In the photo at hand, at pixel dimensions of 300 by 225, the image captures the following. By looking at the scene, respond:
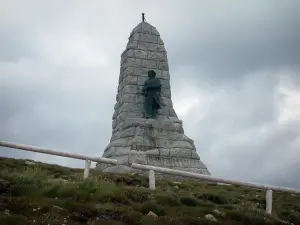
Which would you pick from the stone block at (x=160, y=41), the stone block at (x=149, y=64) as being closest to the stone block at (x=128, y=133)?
the stone block at (x=149, y=64)

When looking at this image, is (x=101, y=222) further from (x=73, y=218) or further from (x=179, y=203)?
(x=179, y=203)

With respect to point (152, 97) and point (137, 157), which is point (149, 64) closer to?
point (152, 97)

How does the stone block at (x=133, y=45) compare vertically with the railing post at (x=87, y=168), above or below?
above

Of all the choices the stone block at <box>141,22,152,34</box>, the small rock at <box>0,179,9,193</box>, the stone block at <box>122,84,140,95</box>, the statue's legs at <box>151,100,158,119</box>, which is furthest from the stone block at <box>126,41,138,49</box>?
the small rock at <box>0,179,9,193</box>

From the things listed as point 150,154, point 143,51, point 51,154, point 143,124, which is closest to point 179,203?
point 51,154

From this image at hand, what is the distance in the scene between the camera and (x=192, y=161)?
19.2m

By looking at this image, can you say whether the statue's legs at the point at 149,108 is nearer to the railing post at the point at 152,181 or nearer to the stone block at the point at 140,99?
the stone block at the point at 140,99

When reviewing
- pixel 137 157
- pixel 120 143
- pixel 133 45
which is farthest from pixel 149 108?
pixel 133 45

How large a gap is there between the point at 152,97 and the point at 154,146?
8.84 feet

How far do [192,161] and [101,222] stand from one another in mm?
12473

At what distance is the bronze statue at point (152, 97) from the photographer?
2088cm

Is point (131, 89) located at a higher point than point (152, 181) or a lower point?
higher

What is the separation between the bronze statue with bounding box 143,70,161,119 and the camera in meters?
20.9

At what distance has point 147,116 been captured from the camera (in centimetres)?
2069
